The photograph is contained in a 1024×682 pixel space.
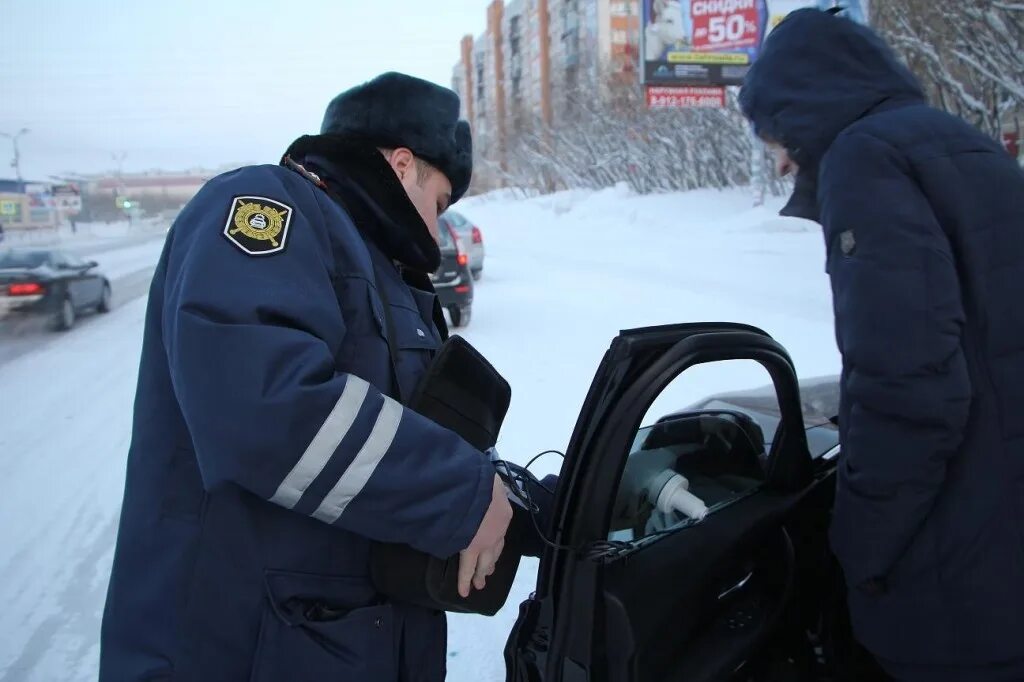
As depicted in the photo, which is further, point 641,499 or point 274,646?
point 641,499

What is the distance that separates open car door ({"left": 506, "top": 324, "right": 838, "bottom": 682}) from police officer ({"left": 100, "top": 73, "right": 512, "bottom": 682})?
0.16 meters

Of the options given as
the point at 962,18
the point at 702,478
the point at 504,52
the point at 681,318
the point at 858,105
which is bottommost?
the point at 681,318

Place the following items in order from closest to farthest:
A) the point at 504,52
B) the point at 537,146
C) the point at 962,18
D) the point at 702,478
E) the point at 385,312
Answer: the point at 385,312 < the point at 702,478 < the point at 962,18 < the point at 537,146 < the point at 504,52

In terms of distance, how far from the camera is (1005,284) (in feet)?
4.32

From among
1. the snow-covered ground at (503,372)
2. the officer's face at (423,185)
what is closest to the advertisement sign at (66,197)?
the snow-covered ground at (503,372)

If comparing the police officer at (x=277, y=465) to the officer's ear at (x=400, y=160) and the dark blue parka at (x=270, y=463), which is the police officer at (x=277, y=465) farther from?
the officer's ear at (x=400, y=160)

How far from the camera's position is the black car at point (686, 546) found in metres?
1.25

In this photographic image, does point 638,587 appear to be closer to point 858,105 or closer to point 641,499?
point 641,499

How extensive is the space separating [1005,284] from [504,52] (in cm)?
8333

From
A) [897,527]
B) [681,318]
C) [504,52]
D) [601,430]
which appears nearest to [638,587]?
[601,430]

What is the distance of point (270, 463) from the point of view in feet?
3.32

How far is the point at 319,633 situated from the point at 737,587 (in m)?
0.95

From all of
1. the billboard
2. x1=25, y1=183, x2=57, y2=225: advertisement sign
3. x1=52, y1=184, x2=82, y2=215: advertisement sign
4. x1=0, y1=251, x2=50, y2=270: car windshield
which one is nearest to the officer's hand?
x1=0, y1=251, x2=50, y2=270: car windshield

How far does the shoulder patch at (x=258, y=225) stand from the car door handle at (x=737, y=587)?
1.16 m
